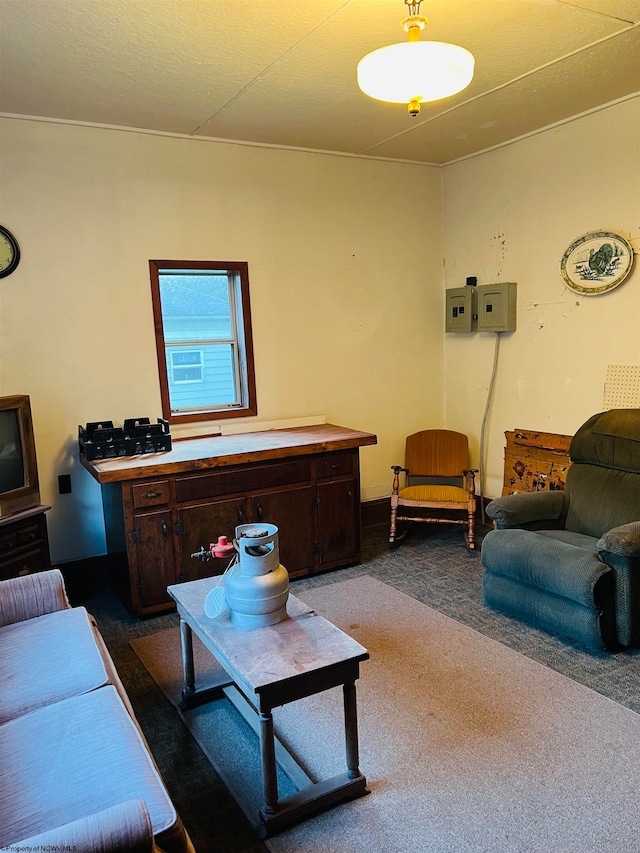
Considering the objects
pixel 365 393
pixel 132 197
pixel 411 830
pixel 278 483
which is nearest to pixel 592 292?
pixel 365 393

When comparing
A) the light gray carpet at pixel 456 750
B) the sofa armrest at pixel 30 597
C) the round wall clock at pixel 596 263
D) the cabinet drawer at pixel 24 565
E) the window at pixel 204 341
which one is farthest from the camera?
the window at pixel 204 341

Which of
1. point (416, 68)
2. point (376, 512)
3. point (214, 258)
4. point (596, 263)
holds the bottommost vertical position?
point (376, 512)

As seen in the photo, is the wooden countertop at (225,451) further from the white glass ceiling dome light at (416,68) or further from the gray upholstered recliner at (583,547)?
the white glass ceiling dome light at (416,68)

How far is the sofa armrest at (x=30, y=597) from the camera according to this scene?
244 centimetres

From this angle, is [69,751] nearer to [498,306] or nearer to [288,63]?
[288,63]

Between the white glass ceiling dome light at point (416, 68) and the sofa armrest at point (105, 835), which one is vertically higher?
the white glass ceiling dome light at point (416, 68)

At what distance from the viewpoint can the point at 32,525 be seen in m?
3.29

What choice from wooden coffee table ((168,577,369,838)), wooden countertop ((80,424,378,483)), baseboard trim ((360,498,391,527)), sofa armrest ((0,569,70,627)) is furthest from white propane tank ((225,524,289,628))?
baseboard trim ((360,498,391,527))

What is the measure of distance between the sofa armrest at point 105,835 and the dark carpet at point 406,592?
0.79 m

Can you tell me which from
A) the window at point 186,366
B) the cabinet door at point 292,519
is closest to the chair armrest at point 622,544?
the cabinet door at point 292,519

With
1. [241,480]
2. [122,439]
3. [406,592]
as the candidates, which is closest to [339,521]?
[406,592]

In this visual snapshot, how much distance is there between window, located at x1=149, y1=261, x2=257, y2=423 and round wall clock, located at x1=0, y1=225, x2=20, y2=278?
839 millimetres

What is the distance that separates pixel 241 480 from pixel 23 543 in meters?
1.20

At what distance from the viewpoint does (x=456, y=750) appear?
91.8 inches
